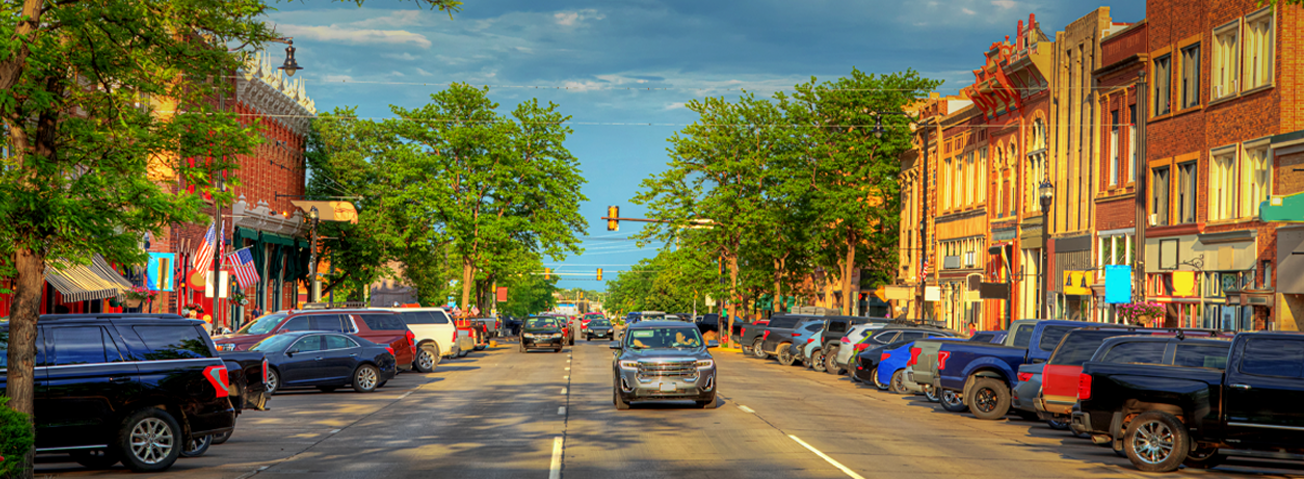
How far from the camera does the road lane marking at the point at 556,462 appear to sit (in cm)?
1230

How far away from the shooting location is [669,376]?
68.6 feet

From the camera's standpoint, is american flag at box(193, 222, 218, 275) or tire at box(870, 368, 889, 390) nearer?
tire at box(870, 368, 889, 390)

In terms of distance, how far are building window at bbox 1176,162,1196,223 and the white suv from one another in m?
23.0

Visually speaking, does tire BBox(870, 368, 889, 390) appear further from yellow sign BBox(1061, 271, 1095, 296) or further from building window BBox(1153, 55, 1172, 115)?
building window BBox(1153, 55, 1172, 115)

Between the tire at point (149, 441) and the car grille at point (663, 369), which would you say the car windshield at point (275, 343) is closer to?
the car grille at point (663, 369)

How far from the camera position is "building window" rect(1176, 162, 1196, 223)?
112 ft

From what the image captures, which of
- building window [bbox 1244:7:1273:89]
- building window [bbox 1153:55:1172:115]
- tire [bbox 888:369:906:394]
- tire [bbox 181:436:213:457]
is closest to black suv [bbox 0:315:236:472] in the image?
tire [bbox 181:436:213:457]

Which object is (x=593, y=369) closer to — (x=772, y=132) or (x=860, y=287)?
(x=772, y=132)

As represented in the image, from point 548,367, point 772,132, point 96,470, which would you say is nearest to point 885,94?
point 772,132

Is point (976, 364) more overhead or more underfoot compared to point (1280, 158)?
more underfoot

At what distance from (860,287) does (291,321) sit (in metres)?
48.6

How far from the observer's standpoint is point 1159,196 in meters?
36.2

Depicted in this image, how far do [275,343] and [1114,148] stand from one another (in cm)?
2912

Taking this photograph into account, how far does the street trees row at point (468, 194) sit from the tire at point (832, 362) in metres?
26.1
